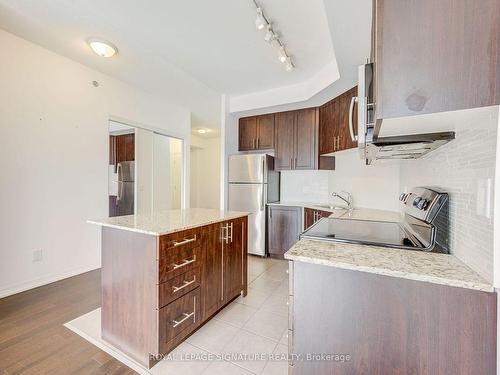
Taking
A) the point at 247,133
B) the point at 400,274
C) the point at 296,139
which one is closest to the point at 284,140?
the point at 296,139

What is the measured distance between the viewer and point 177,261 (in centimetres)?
158

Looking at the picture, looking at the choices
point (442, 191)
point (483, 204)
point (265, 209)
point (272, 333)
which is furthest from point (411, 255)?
point (265, 209)

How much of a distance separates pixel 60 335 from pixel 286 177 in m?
3.47

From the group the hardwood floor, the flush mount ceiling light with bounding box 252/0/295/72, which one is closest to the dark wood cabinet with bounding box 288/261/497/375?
the hardwood floor

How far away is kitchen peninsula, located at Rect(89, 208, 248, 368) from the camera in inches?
57.6

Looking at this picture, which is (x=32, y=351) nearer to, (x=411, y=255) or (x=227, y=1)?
(x=411, y=255)

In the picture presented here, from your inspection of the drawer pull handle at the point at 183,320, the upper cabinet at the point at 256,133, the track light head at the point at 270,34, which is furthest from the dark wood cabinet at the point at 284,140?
the drawer pull handle at the point at 183,320

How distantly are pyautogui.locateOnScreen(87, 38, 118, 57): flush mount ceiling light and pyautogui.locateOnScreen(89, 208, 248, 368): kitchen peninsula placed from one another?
6.17ft

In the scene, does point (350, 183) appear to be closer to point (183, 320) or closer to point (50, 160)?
point (183, 320)

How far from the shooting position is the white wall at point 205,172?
6.69 m

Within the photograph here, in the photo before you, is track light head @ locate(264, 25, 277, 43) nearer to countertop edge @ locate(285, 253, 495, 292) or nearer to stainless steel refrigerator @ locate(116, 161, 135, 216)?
countertop edge @ locate(285, 253, 495, 292)

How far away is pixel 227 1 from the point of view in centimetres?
192

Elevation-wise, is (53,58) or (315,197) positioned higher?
(53,58)

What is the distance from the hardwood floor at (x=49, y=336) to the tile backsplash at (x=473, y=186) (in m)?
1.90
